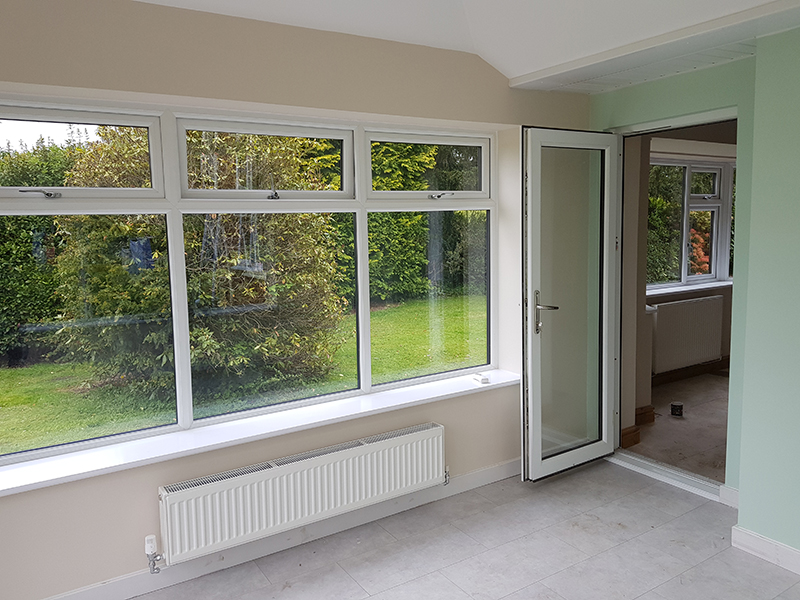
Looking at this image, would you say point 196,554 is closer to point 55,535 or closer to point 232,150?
point 55,535

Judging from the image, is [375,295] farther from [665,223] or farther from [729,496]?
[665,223]

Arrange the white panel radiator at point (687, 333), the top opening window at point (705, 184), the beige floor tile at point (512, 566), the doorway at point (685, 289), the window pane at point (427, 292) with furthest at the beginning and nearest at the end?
the top opening window at point (705, 184)
the white panel radiator at point (687, 333)
the doorway at point (685, 289)
the window pane at point (427, 292)
the beige floor tile at point (512, 566)

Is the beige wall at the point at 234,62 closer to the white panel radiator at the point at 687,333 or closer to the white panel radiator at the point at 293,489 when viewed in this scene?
the white panel radiator at the point at 293,489

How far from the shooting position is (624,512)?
357 centimetres

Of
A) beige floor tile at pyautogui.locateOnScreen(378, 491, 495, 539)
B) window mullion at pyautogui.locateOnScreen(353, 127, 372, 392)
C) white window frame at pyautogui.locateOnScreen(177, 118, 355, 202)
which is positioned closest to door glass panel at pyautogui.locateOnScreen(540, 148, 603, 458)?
beige floor tile at pyautogui.locateOnScreen(378, 491, 495, 539)

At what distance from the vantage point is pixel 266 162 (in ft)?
10.9

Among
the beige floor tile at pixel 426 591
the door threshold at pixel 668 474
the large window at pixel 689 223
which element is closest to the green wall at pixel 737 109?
the door threshold at pixel 668 474

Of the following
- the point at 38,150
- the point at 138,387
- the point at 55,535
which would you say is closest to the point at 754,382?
the point at 138,387

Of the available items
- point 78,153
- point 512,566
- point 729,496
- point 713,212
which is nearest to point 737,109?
point 729,496

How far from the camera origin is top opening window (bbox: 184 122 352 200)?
3111mm

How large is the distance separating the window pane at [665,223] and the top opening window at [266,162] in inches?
158

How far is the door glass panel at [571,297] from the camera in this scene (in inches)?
155

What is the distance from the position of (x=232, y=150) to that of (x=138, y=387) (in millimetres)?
1275

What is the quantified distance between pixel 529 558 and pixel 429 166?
2299mm
